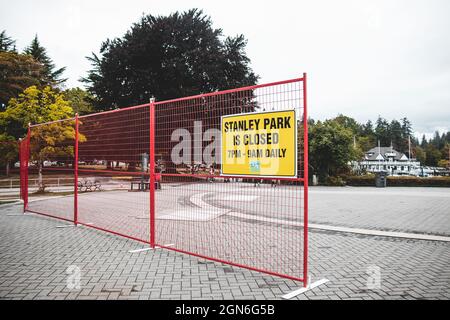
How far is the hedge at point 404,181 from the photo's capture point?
82.8 feet

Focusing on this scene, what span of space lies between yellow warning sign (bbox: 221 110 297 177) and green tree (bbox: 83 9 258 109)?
21275 mm

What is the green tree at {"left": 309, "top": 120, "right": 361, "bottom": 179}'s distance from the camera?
27.2 meters

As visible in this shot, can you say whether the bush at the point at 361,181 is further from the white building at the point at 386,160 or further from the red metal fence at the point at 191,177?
the white building at the point at 386,160

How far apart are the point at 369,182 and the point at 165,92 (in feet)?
62.8

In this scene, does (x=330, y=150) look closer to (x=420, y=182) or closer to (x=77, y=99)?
(x=420, y=182)

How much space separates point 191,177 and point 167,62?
71.0 feet

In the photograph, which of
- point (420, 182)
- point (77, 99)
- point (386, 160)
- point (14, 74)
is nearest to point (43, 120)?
point (14, 74)

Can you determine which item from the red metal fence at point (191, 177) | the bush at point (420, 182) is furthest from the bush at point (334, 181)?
the red metal fence at point (191, 177)

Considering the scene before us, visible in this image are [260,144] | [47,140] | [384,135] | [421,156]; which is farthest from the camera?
[384,135]

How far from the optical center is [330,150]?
89.4ft

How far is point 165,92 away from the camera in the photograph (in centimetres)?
2627

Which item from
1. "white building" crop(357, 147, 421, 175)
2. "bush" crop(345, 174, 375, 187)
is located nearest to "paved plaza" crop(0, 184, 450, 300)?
"bush" crop(345, 174, 375, 187)

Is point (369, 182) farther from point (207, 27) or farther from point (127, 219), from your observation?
point (127, 219)
